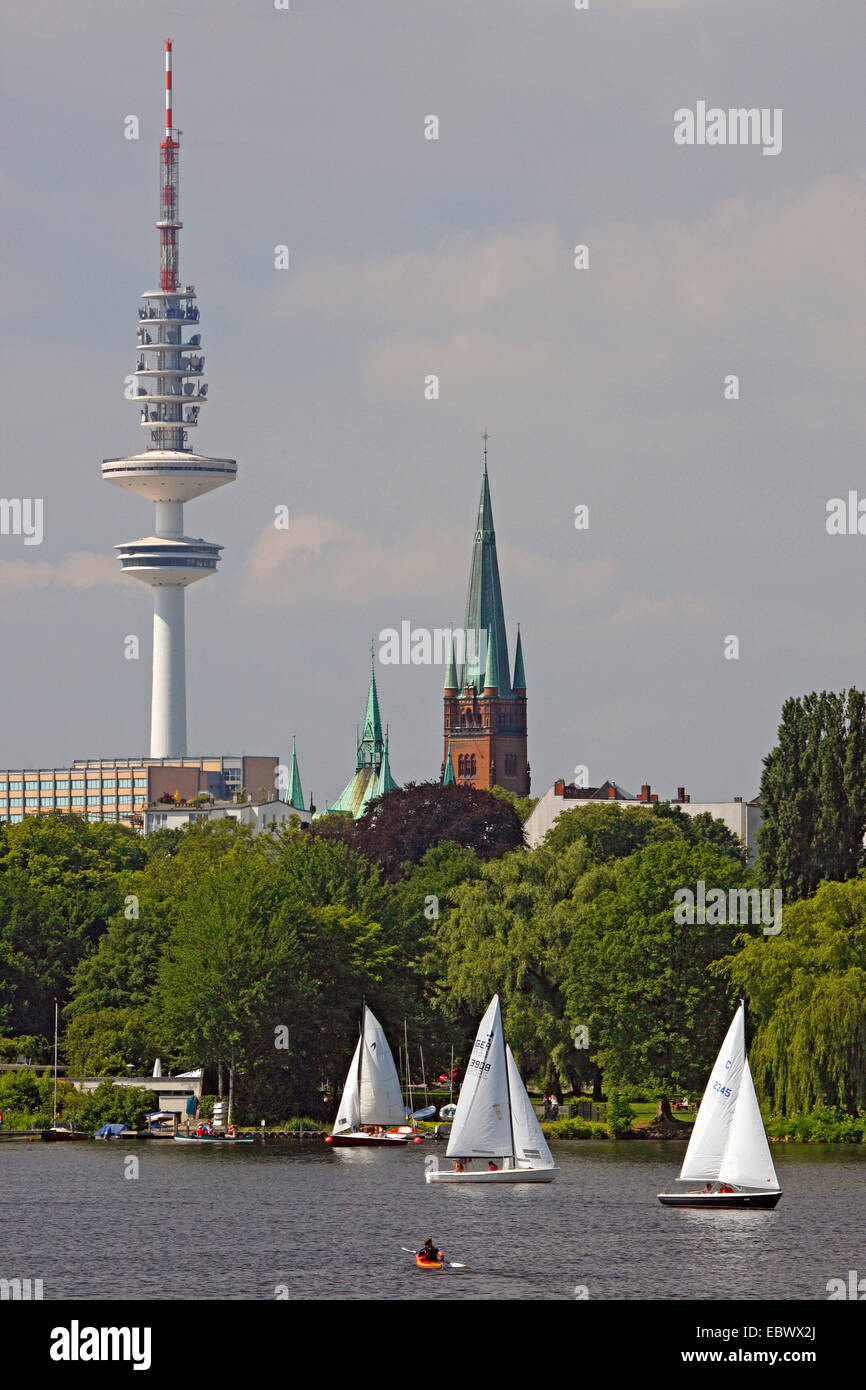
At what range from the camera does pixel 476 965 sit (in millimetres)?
121875

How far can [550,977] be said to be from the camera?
121m

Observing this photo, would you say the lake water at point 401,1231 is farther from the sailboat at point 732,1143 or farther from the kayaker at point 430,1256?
the sailboat at point 732,1143

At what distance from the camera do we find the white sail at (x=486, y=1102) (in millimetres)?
88625

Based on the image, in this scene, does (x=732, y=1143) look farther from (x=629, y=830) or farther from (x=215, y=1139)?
(x=629, y=830)

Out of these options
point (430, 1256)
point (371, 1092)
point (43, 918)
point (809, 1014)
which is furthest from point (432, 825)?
point (430, 1256)

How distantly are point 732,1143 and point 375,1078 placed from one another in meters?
36.4

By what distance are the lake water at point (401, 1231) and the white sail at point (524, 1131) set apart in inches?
44.7

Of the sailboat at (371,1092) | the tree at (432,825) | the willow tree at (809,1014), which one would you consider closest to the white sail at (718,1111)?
the willow tree at (809,1014)

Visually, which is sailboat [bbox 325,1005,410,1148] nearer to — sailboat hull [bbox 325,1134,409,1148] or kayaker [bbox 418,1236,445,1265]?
sailboat hull [bbox 325,1134,409,1148]

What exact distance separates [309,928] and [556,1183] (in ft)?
107

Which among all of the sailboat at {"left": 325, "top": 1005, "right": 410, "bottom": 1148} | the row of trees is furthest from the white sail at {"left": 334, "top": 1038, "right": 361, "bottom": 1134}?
the row of trees

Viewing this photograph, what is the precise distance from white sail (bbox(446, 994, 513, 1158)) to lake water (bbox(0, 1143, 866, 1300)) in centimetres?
250
